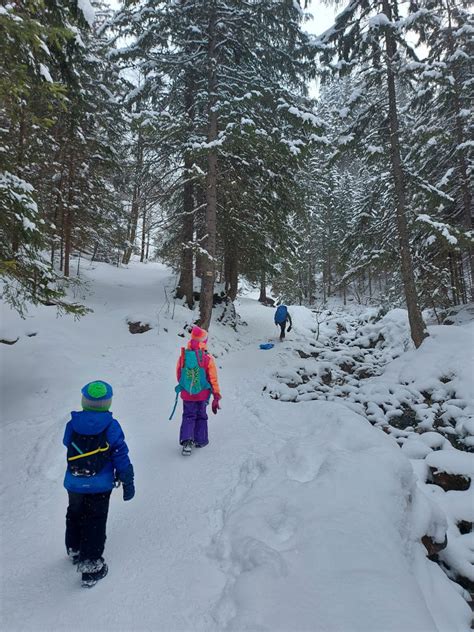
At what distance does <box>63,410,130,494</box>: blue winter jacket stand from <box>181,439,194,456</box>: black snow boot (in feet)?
7.31

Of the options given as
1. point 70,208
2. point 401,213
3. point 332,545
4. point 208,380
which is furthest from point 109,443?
point 70,208

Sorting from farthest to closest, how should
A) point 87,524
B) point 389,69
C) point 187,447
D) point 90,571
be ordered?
point 389,69, point 187,447, point 87,524, point 90,571

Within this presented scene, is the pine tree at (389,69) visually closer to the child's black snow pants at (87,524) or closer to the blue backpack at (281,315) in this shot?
the blue backpack at (281,315)

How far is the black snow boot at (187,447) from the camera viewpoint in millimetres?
5559

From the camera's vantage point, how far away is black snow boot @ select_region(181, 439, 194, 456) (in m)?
5.56

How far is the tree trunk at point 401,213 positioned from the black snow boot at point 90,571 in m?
10.8

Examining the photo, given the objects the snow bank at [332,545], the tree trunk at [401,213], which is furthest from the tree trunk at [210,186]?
the snow bank at [332,545]

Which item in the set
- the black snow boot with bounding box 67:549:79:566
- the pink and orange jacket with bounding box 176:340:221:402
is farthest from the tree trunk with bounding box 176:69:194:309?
the black snow boot with bounding box 67:549:79:566

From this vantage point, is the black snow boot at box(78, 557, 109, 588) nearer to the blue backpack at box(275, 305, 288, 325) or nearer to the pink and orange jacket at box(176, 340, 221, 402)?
the pink and orange jacket at box(176, 340, 221, 402)

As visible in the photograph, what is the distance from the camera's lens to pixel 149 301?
1546 cm

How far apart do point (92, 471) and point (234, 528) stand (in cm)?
159

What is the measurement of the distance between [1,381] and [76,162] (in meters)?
9.75

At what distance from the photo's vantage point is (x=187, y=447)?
18.5 ft

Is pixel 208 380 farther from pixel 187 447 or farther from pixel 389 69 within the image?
pixel 389 69
